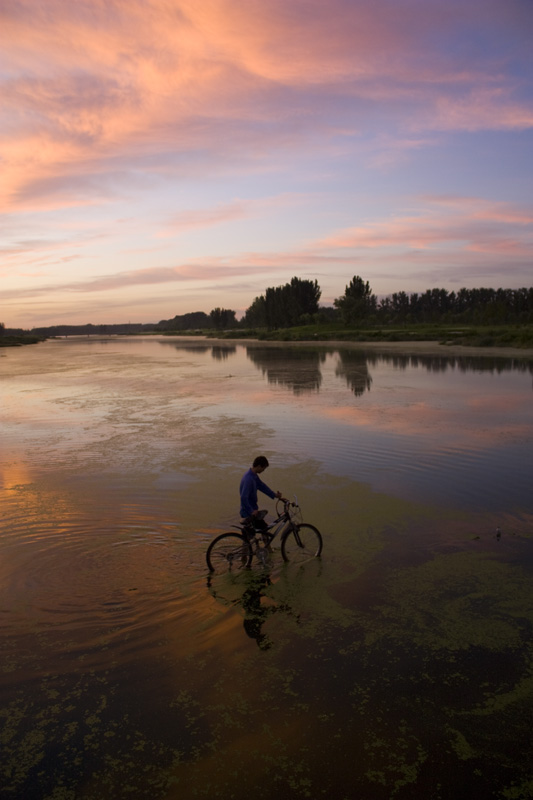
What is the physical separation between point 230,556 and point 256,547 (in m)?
0.45

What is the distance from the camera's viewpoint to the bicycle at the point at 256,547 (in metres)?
8.73

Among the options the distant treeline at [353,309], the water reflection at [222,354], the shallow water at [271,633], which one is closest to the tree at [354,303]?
the distant treeline at [353,309]

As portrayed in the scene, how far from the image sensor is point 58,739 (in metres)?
5.36

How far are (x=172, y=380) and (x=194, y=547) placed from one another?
107 ft

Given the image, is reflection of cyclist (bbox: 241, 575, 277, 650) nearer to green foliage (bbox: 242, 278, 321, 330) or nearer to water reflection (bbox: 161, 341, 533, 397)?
water reflection (bbox: 161, 341, 533, 397)

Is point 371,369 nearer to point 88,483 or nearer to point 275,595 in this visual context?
point 88,483

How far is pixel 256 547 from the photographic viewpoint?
350 inches

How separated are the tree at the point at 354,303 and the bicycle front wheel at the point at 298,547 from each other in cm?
13166

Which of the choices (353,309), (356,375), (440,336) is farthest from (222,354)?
(353,309)

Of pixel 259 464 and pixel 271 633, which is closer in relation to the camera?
pixel 271 633

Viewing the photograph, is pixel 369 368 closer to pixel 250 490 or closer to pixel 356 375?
pixel 356 375

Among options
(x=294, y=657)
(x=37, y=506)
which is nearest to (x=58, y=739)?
(x=294, y=657)

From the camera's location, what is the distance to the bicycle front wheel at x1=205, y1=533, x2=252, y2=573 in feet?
28.7

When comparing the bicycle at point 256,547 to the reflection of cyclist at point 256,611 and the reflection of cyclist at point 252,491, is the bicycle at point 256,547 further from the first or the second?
the reflection of cyclist at point 256,611
